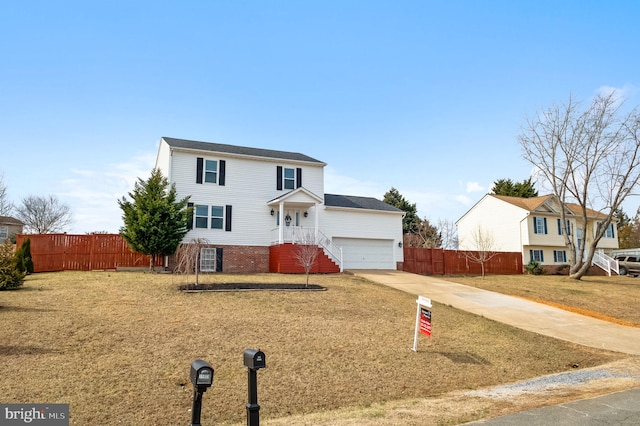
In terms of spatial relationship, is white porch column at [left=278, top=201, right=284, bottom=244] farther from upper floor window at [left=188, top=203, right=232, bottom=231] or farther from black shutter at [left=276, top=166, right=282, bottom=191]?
upper floor window at [left=188, top=203, right=232, bottom=231]

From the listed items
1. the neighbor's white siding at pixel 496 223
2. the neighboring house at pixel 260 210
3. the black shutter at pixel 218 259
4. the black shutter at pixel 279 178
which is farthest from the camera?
the neighbor's white siding at pixel 496 223

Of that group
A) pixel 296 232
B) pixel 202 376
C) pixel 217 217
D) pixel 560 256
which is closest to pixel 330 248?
pixel 296 232

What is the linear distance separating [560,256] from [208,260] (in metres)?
31.5

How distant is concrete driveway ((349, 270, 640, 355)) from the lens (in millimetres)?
12117

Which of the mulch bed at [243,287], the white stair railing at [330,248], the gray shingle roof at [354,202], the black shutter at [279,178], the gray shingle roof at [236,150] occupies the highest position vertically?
the gray shingle roof at [236,150]

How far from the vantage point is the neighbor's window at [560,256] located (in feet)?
124

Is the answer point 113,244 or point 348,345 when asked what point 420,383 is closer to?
point 348,345

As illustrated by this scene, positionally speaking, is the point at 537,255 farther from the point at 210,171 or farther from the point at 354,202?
the point at 210,171

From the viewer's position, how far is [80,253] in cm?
A: 2156

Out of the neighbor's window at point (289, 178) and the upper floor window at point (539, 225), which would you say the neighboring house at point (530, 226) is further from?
the neighbor's window at point (289, 178)

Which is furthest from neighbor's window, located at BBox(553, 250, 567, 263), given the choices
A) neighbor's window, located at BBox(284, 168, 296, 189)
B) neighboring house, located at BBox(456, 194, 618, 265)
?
neighbor's window, located at BBox(284, 168, 296, 189)

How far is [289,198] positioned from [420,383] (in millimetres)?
17321

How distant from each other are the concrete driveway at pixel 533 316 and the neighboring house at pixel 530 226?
18.2 m

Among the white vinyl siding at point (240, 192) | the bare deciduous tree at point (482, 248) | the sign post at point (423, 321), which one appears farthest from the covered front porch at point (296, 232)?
the sign post at point (423, 321)
